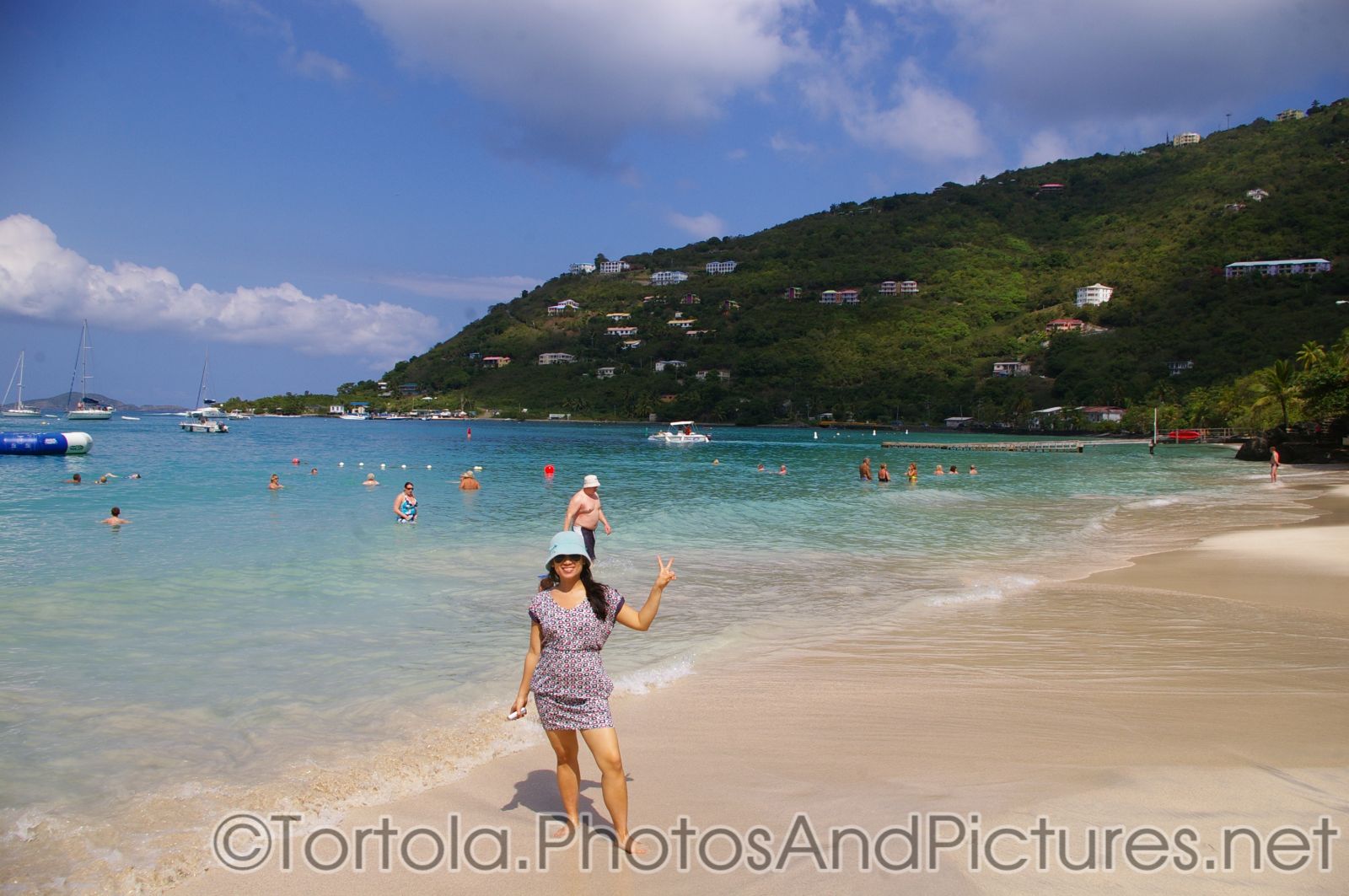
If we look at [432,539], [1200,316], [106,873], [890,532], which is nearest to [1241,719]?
[106,873]

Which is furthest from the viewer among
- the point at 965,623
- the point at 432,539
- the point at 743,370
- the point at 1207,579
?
the point at 743,370

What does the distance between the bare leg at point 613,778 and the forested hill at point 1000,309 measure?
10248cm

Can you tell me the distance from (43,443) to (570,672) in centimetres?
5231

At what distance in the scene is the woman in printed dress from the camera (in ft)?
13.1

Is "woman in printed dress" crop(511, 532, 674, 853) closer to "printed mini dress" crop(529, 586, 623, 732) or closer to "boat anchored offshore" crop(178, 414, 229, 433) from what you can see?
"printed mini dress" crop(529, 586, 623, 732)

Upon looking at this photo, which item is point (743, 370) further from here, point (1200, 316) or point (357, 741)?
point (357, 741)

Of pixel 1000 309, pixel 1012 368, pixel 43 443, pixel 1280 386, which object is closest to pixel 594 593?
pixel 43 443

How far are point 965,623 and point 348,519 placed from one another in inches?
633

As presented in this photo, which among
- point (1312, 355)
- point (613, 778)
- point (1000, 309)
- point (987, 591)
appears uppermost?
point (1000, 309)

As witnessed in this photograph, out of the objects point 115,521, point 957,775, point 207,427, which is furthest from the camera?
point 207,427

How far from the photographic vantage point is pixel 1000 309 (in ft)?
469

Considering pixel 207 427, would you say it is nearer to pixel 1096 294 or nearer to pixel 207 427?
pixel 207 427

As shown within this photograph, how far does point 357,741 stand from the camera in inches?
227

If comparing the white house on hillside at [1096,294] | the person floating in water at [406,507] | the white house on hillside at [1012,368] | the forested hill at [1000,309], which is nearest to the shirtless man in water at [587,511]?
the person floating in water at [406,507]
